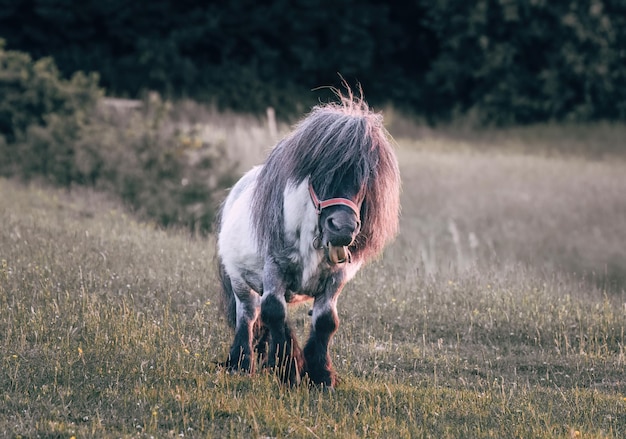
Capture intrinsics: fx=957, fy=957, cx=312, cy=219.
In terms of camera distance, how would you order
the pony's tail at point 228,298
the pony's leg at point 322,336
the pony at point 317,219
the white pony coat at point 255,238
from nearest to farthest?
the pony at point 317,219 → the white pony coat at point 255,238 → the pony's leg at point 322,336 → the pony's tail at point 228,298

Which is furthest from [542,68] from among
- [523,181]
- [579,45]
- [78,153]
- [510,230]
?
[78,153]

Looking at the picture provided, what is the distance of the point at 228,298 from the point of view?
8383 mm

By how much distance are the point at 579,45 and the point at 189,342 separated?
29.8m

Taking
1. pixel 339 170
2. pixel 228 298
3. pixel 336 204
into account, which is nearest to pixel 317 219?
pixel 336 204

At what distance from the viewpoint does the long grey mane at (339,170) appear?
22.3 ft

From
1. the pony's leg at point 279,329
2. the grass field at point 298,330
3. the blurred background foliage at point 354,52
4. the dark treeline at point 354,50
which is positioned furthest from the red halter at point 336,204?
the dark treeline at point 354,50

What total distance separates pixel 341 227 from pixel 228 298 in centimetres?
223

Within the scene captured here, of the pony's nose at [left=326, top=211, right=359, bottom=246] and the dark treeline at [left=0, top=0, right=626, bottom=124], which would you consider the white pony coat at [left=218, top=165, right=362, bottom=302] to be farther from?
the dark treeline at [left=0, top=0, right=626, bottom=124]

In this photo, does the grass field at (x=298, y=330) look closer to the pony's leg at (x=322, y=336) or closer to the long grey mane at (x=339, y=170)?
the pony's leg at (x=322, y=336)

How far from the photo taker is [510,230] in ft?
64.2

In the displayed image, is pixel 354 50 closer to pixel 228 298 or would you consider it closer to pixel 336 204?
pixel 228 298

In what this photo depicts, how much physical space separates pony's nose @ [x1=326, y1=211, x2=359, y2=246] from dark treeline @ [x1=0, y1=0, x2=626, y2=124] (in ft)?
89.7

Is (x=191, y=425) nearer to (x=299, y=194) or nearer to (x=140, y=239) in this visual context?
(x=299, y=194)

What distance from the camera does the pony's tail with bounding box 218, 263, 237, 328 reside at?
27.3 ft
